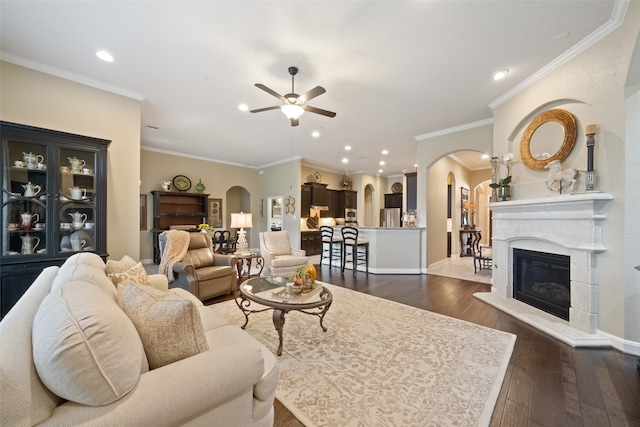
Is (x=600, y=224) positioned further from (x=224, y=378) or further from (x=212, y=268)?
(x=212, y=268)

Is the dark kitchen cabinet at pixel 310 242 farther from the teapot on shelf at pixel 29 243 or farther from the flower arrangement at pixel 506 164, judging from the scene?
the teapot on shelf at pixel 29 243

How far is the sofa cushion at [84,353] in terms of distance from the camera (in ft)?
2.74

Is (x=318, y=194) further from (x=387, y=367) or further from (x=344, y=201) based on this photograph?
(x=387, y=367)

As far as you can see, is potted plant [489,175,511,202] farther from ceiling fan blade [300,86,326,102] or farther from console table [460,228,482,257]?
console table [460,228,482,257]

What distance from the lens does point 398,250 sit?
568 cm

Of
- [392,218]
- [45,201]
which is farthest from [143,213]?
[392,218]

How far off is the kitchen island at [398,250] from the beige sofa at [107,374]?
15.3 ft

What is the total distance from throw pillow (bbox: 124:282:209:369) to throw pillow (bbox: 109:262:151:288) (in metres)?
1.02

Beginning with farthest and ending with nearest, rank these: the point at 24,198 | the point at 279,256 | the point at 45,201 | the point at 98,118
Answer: the point at 279,256 → the point at 98,118 → the point at 45,201 → the point at 24,198

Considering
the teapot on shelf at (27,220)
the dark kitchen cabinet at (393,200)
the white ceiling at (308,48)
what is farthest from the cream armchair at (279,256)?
the dark kitchen cabinet at (393,200)

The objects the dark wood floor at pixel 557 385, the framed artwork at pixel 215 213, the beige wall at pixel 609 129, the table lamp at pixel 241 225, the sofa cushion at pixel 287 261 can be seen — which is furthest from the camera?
the framed artwork at pixel 215 213

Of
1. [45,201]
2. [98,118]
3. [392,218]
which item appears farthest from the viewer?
[392,218]

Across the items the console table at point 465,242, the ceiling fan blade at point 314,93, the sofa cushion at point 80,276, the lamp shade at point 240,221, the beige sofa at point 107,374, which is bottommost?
the console table at point 465,242

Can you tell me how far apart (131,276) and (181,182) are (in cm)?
587
